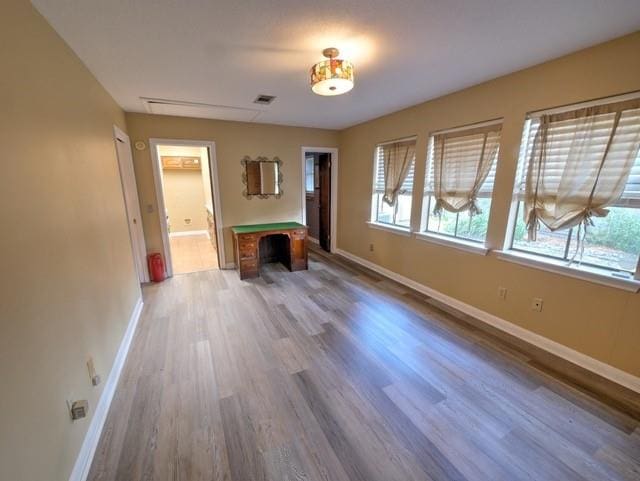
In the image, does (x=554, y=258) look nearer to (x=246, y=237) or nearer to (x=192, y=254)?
(x=246, y=237)

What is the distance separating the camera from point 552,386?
1.92m

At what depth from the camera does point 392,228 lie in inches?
154

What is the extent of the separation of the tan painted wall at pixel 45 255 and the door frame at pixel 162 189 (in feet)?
5.82

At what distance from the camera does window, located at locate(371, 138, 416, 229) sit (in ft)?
11.8

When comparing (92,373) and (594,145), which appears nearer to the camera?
(92,373)

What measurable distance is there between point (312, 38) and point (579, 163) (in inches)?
85.9

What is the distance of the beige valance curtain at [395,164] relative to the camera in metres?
3.55

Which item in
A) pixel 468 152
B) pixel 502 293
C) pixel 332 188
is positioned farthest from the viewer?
pixel 332 188

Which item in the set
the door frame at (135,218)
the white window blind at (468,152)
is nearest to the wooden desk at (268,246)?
the door frame at (135,218)

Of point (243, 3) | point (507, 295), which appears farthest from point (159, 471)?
point (507, 295)

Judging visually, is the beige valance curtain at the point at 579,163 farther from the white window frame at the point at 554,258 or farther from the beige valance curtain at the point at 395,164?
the beige valance curtain at the point at 395,164

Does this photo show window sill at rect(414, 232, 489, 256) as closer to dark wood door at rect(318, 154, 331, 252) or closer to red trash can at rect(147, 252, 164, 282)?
dark wood door at rect(318, 154, 331, 252)

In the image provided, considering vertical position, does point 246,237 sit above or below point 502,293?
above

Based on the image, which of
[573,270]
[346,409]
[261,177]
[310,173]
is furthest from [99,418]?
[310,173]
